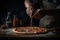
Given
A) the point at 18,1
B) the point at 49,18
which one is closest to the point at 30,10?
the point at 49,18

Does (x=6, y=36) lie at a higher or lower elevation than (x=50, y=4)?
lower

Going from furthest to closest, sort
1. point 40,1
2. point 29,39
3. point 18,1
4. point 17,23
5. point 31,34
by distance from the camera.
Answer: point 18,1 < point 40,1 < point 17,23 < point 31,34 < point 29,39

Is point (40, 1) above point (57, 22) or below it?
above

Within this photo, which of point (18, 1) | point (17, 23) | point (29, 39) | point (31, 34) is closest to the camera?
point (29, 39)

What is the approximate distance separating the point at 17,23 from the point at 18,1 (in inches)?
40.7

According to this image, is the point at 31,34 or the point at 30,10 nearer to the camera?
the point at 31,34

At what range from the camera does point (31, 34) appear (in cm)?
155

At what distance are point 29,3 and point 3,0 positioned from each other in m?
0.79

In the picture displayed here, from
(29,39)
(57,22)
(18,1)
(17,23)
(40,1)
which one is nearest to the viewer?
(29,39)

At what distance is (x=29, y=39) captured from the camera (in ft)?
4.72

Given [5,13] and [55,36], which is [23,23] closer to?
[55,36]

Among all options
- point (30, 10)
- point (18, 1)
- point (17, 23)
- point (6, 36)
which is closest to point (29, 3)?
point (30, 10)

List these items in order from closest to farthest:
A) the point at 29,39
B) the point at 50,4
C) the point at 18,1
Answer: the point at 29,39 < the point at 50,4 < the point at 18,1

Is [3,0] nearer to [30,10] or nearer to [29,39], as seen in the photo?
[30,10]
